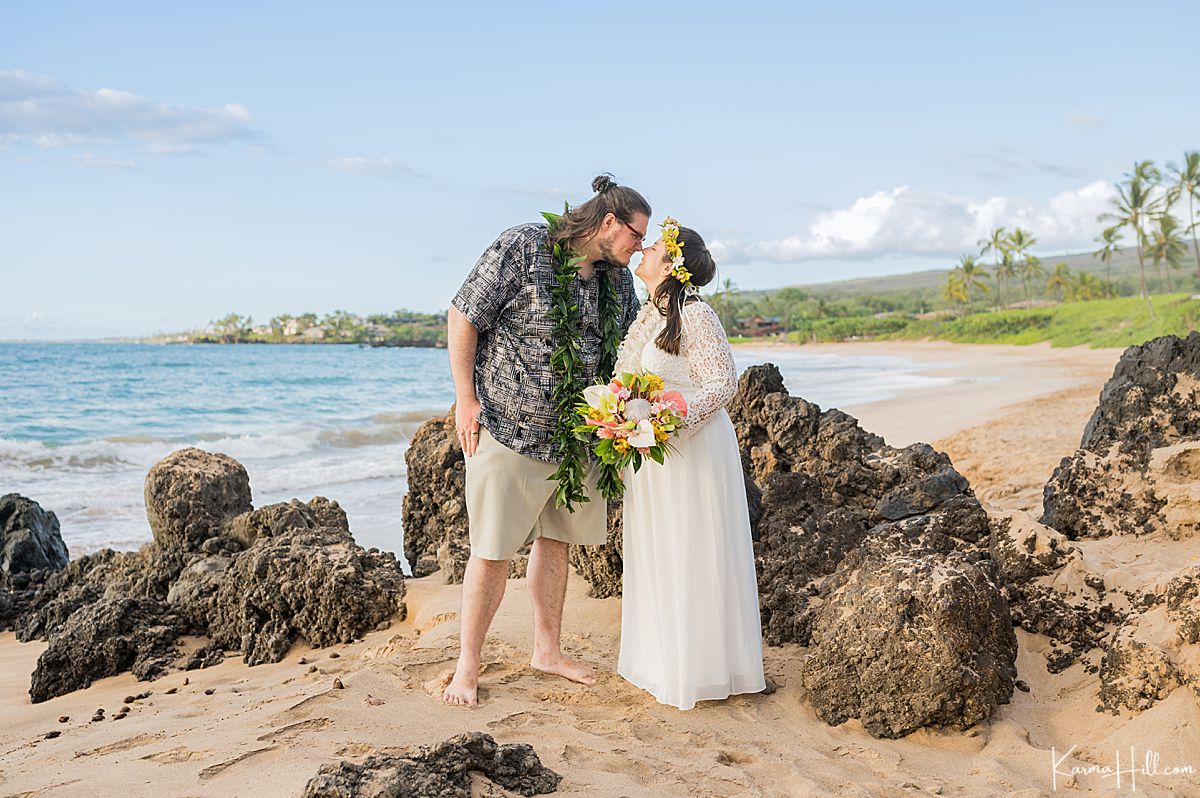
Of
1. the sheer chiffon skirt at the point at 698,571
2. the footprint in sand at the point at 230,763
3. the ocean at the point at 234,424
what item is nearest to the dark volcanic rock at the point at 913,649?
the sheer chiffon skirt at the point at 698,571

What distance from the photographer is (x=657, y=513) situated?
187 inches

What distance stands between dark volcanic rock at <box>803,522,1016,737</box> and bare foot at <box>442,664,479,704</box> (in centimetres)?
155

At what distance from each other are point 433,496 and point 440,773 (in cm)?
504

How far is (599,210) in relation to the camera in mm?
4762

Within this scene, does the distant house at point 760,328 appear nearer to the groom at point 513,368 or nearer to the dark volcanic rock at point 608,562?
the dark volcanic rock at point 608,562

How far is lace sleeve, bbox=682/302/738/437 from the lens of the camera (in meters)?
4.58

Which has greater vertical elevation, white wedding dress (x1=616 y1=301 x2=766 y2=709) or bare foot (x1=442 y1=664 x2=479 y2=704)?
white wedding dress (x1=616 y1=301 x2=766 y2=709)

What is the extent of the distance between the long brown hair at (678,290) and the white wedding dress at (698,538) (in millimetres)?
38

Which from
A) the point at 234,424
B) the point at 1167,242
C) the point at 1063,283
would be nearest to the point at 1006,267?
the point at 1063,283

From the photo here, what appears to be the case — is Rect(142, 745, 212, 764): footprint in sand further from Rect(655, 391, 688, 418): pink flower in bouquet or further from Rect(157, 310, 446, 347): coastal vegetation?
Rect(157, 310, 446, 347): coastal vegetation

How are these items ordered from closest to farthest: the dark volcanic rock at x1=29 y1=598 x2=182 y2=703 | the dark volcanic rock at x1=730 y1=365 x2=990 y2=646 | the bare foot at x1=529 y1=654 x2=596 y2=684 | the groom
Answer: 1. the groom
2. the bare foot at x1=529 y1=654 x2=596 y2=684
3. the dark volcanic rock at x1=730 y1=365 x2=990 y2=646
4. the dark volcanic rock at x1=29 y1=598 x2=182 y2=703

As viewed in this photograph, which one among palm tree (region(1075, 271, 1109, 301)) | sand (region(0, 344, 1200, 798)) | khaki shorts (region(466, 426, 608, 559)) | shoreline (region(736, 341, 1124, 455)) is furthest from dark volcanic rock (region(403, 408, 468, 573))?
palm tree (region(1075, 271, 1109, 301))

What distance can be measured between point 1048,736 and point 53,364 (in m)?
58.2

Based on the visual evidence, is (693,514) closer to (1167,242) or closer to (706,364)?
(706,364)
